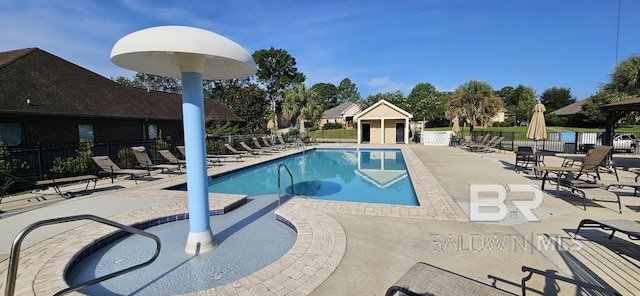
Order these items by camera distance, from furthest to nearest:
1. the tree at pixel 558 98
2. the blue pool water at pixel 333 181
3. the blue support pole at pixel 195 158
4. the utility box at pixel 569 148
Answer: the tree at pixel 558 98 → the utility box at pixel 569 148 → the blue pool water at pixel 333 181 → the blue support pole at pixel 195 158

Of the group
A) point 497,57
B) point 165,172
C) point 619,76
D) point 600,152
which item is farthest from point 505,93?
point 165,172

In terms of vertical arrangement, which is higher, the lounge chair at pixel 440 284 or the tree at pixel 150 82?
the tree at pixel 150 82

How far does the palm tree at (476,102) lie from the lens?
24.9 m

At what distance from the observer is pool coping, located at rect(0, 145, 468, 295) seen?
3.18 meters

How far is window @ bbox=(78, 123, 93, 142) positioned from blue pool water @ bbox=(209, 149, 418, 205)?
818cm

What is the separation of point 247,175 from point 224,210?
256 inches

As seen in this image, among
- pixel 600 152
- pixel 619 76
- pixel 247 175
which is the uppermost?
pixel 619 76

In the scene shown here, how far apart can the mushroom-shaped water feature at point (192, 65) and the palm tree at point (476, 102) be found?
2537cm

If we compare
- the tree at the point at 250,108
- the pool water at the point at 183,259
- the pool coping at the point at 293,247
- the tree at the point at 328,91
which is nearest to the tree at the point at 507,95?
the tree at the point at 328,91

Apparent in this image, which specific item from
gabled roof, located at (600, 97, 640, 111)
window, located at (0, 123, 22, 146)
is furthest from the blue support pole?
gabled roof, located at (600, 97, 640, 111)

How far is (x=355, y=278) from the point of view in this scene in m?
3.36

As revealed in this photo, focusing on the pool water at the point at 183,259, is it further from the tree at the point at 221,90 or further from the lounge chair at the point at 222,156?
the tree at the point at 221,90

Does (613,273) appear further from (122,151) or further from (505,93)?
(505,93)

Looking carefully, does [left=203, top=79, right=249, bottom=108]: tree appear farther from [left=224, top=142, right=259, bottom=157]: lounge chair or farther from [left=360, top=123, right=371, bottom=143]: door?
[left=224, top=142, right=259, bottom=157]: lounge chair
